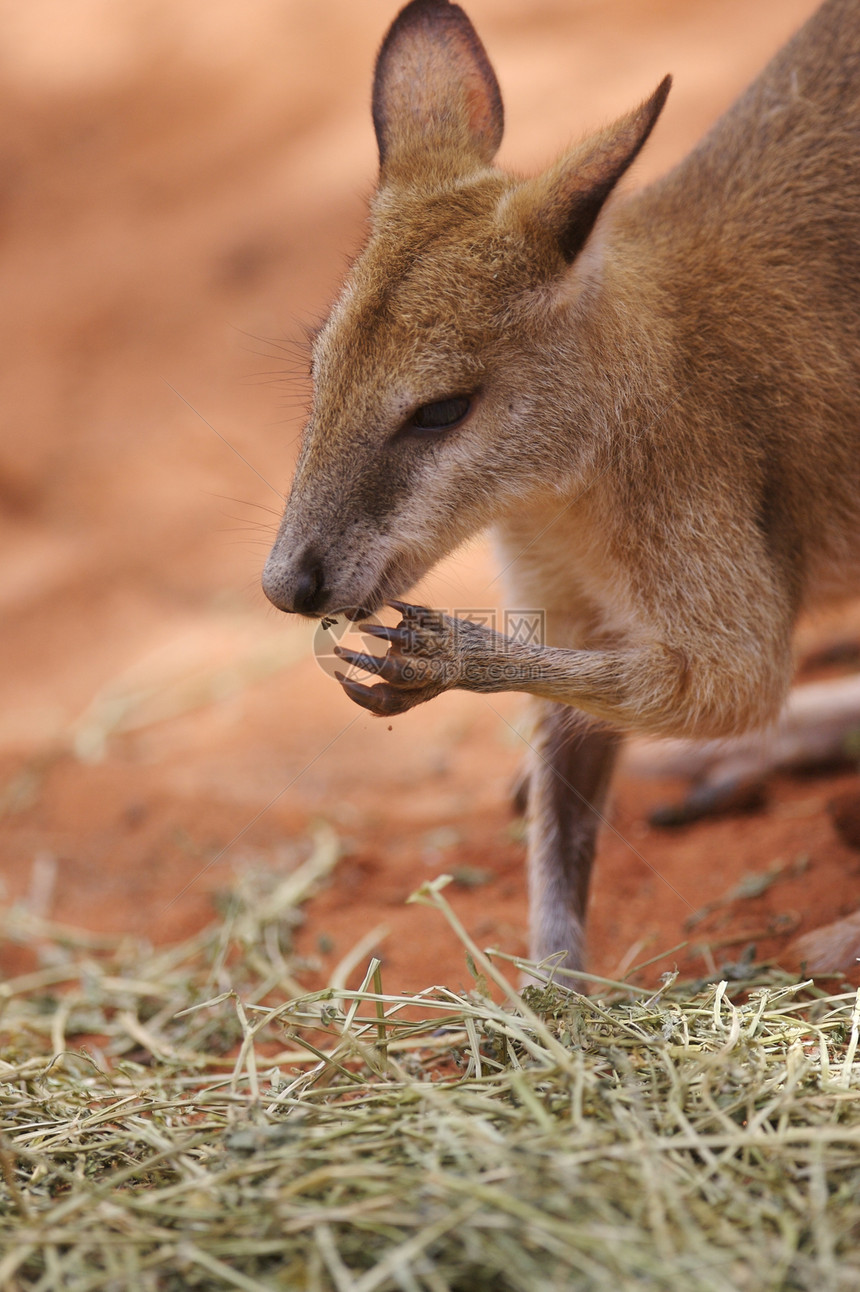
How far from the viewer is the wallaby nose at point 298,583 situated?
8.77 feet

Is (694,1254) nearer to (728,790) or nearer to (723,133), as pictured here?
(728,790)

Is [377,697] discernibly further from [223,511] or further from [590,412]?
[223,511]

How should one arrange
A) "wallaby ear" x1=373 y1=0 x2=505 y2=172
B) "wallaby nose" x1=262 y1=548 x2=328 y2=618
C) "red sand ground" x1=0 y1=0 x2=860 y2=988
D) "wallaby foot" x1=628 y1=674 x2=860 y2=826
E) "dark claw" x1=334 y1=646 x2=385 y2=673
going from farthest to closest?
"wallaby foot" x1=628 y1=674 x2=860 y2=826 → "red sand ground" x1=0 y1=0 x2=860 y2=988 → "wallaby ear" x1=373 y1=0 x2=505 y2=172 → "wallaby nose" x1=262 y1=548 x2=328 y2=618 → "dark claw" x1=334 y1=646 x2=385 y2=673

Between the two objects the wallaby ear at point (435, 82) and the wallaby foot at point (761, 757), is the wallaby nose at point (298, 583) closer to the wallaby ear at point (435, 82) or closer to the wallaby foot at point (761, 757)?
the wallaby ear at point (435, 82)

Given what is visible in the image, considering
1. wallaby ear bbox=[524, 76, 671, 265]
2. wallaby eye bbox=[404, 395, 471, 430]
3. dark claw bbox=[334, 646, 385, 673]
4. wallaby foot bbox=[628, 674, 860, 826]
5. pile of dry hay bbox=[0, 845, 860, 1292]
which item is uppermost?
wallaby ear bbox=[524, 76, 671, 265]

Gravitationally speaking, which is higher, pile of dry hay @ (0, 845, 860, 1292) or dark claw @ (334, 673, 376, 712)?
dark claw @ (334, 673, 376, 712)

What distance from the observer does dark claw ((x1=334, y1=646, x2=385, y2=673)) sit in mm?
2566

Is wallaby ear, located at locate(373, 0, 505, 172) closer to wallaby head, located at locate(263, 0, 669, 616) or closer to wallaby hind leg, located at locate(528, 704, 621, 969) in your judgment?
wallaby head, located at locate(263, 0, 669, 616)

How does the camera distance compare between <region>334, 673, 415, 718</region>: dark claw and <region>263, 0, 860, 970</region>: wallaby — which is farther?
<region>263, 0, 860, 970</region>: wallaby

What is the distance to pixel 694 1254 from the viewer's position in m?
1.71

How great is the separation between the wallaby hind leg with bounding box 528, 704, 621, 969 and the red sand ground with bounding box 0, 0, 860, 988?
0.25 m

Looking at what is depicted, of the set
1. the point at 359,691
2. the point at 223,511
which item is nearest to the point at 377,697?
the point at 359,691

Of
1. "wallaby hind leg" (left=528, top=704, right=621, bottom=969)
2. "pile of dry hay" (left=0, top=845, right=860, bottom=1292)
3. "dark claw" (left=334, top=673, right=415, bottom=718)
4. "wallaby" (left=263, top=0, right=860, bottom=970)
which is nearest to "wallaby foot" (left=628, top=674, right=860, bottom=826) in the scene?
"wallaby hind leg" (left=528, top=704, right=621, bottom=969)

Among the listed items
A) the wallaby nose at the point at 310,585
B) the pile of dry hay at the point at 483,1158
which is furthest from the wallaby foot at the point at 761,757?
the wallaby nose at the point at 310,585
